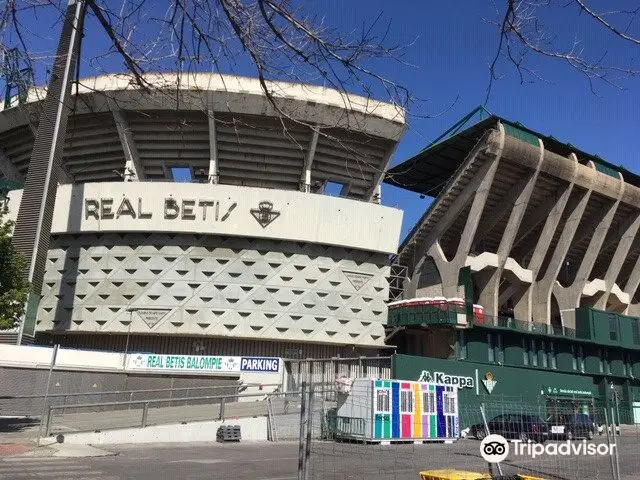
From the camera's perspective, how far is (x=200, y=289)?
3916 centimetres

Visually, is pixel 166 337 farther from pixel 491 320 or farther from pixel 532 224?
pixel 532 224

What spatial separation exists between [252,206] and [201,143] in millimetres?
6869

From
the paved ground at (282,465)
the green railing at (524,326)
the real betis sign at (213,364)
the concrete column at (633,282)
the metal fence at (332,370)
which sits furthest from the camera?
the concrete column at (633,282)

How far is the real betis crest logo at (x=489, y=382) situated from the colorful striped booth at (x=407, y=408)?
17.0m

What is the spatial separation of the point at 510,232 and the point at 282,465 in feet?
113

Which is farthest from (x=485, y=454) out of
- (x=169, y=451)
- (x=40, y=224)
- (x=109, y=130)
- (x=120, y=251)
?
(x=109, y=130)

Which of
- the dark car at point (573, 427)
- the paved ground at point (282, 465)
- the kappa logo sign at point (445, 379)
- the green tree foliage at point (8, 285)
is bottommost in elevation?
the paved ground at point (282, 465)

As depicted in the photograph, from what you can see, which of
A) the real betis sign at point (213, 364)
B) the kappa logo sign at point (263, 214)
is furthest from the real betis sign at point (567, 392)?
the kappa logo sign at point (263, 214)

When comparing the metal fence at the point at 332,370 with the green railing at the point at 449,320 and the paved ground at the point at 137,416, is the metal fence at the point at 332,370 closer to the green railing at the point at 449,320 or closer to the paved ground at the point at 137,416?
the paved ground at the point at 137,416

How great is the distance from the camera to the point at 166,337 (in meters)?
39.5

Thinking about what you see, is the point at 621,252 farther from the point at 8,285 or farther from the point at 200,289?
the point at 8,285

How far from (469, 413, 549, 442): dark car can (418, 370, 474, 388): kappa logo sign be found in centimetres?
2128

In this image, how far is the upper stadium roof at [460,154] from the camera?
143 ft

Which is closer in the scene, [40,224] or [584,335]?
[40,224]
